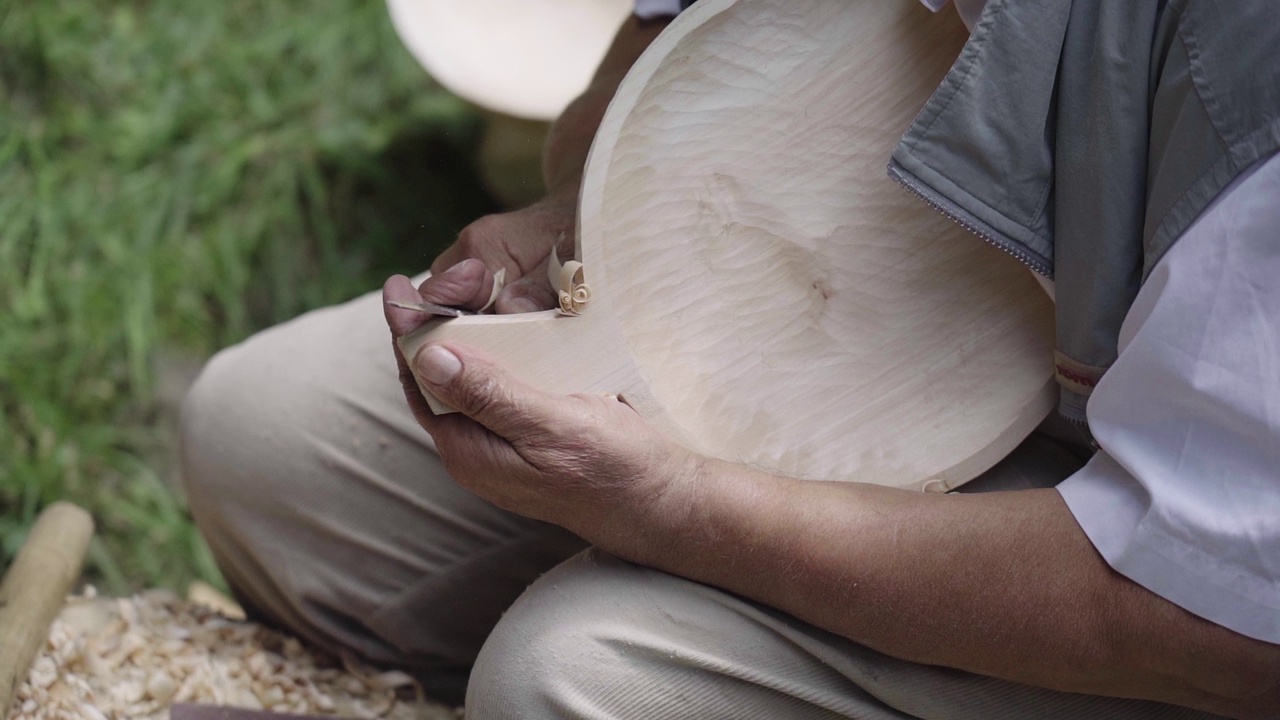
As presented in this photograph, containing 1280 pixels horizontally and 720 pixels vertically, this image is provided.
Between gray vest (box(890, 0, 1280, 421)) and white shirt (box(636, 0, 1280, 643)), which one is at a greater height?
gray vest (box(890, 0, 1280, 421))

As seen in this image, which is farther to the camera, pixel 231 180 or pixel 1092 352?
pixel 231 180

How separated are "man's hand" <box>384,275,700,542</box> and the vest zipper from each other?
263 millimetres

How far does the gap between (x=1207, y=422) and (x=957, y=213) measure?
231 millimetres

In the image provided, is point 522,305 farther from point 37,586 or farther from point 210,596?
point 210,596

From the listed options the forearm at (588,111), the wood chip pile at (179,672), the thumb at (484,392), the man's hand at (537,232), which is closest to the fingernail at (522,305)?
the man's hand at (537,232)

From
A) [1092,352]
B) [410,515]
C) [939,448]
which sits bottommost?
[410,515]

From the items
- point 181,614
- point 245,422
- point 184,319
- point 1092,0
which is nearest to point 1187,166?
point 1092,0

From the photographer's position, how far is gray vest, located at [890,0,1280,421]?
74 centimetres

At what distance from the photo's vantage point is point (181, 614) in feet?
4.45

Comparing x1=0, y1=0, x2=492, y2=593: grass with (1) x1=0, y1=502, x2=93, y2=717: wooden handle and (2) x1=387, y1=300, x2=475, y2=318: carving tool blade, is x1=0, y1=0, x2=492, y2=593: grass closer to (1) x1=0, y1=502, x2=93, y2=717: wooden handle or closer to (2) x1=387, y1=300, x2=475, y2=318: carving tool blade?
(1) x1=0, y1=502, x2=93, y2=717: wooden handle

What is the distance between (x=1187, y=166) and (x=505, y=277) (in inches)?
21.2

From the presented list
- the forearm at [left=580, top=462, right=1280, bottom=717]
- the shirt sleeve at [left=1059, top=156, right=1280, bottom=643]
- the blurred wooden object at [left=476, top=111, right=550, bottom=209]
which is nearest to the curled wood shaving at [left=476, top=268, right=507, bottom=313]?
the forearm at [left=580, top=462, right=1280, bottom=717]

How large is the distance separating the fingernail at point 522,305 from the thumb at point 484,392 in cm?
10

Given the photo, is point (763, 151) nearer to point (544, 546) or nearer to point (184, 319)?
point (544, 546)
